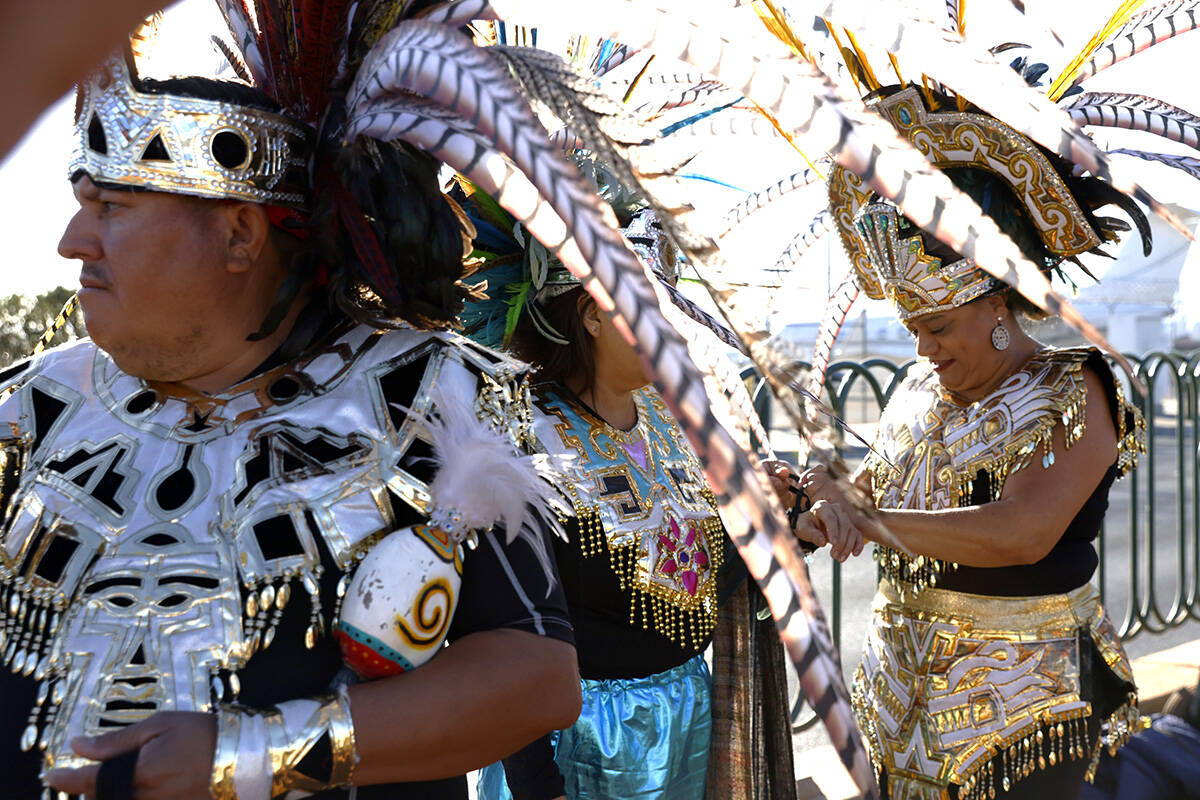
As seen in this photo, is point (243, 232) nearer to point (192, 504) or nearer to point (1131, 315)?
point (192, 504)

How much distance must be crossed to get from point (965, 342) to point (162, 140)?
2.03m

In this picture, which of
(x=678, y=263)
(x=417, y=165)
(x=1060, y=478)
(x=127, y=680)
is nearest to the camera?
(x=127, y=680)

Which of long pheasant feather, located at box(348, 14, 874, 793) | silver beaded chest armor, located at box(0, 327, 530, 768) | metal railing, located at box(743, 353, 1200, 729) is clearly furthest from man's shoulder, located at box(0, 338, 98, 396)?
metal railing, located at box(743, 353, 1200, 729)

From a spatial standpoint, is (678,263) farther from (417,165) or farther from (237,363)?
(237,363)

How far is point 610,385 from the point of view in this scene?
2.39 m

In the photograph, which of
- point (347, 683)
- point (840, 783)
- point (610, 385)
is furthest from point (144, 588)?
point (840, 783)

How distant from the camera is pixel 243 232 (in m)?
1.49

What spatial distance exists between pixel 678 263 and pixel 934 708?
1.35m

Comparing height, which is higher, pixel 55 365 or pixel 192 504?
pixel 55 365

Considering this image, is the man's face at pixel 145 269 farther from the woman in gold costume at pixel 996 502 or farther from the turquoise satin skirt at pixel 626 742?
the woman in gold costume at pixel 996 502

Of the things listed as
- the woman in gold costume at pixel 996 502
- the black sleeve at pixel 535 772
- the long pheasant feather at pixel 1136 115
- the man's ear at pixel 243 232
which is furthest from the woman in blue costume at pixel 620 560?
the long pheasant feather at pixel 1136 115

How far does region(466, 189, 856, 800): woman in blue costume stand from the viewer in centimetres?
218

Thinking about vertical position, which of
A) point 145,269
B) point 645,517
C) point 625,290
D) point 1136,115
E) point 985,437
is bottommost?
point 645,517

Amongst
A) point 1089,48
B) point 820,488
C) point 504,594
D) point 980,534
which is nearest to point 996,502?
point 980,534
